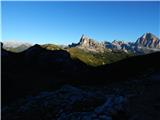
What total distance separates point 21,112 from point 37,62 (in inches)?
2447

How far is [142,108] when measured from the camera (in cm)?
2297

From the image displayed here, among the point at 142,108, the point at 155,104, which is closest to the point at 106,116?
the point at 142,108

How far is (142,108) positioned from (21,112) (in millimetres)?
10201

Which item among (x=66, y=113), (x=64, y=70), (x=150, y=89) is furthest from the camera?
(x=64, y=70)

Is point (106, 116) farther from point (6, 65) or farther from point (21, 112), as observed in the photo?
point (6, 65)

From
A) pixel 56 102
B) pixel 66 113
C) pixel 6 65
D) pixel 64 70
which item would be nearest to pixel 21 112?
pixel 56 102

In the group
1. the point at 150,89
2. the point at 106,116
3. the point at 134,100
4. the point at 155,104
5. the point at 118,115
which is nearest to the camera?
the point at 106,116

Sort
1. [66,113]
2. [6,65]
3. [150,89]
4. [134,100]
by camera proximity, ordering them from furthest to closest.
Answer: [6,65] → [150,89] → [134,100] → [66,113]

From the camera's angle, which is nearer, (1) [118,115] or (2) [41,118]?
(1) [118,115]

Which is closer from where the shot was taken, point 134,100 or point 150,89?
point 134,100

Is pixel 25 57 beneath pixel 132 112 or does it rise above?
above

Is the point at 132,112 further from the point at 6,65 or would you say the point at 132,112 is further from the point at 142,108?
the point at 6,65

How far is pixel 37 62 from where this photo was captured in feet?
282

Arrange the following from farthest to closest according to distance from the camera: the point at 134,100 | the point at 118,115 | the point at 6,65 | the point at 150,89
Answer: the point at 6,65, the point at 150,89, the point at 134,100, the point at 118,115
